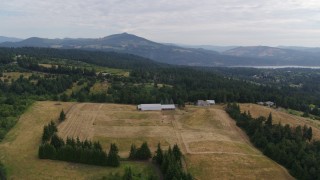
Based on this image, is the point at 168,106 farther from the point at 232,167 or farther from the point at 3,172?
the point at 3,172

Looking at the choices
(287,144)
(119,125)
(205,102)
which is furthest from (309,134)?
(119,125)

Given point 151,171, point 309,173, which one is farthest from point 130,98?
point 309,173

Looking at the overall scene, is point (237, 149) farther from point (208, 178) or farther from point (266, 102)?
point (266, 102)

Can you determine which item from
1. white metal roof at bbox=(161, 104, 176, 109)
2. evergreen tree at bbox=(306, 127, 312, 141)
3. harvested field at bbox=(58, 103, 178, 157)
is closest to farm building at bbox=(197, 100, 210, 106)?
white metal roof at bbox=(161, 104, 176, 109)

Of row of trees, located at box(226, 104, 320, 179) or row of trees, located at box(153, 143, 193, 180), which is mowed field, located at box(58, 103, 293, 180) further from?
row of trees, located at box(153, 143, 193, 180)

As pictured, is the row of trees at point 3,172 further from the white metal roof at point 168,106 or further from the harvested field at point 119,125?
the white metal roof at point 168,106

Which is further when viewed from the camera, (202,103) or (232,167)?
(202,103)
